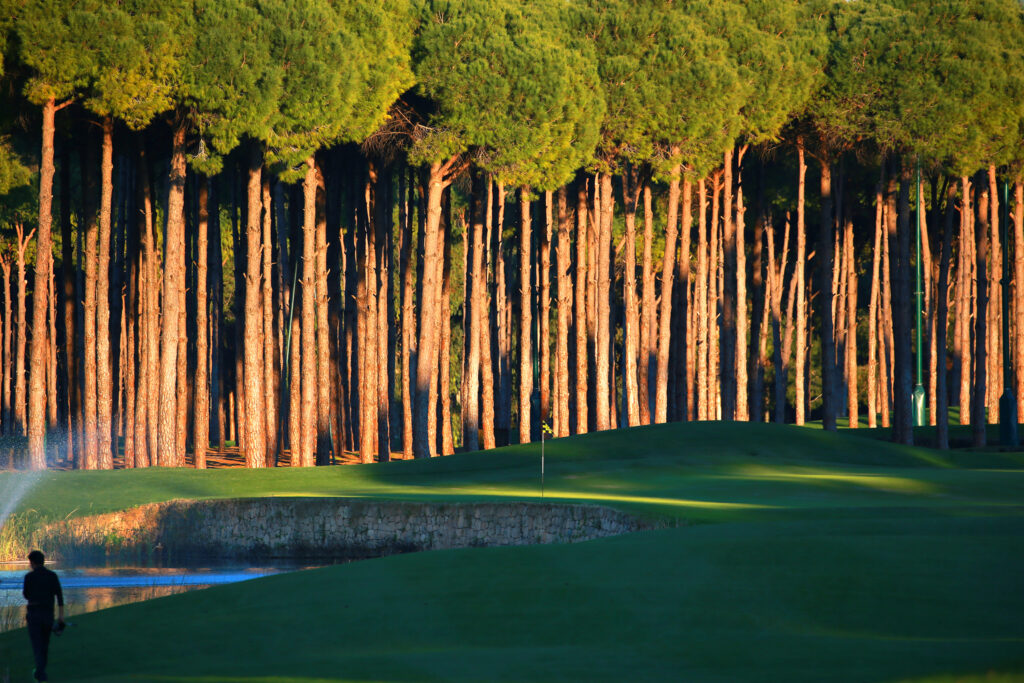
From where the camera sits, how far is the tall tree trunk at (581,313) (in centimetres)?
4100

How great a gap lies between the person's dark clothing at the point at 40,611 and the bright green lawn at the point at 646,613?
28 cm

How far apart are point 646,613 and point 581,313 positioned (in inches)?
1158

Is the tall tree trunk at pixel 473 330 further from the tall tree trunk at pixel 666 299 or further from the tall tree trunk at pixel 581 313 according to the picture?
the tall tree trunk at pixel 666 299

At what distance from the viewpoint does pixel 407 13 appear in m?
34.7

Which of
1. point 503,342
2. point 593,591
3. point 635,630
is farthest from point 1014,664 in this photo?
point 503,342

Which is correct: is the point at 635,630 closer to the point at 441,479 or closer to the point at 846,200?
the point at 441,479

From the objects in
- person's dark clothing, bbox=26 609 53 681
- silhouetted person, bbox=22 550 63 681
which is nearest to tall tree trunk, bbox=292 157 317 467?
silhouetted person, bbox=22 550 63 681

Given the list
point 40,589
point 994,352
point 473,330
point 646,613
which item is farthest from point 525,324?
point 40,589

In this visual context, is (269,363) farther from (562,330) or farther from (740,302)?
(740,302)

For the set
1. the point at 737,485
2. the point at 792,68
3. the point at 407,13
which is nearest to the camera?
the point at 737,485

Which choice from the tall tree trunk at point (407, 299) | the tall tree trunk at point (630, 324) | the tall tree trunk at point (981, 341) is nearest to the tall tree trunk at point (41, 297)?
the tall tree trunk at point (407, 299)

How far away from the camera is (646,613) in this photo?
12289mm

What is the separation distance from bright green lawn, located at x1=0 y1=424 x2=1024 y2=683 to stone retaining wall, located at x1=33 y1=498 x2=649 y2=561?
242 cm

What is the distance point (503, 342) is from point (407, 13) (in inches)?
600
